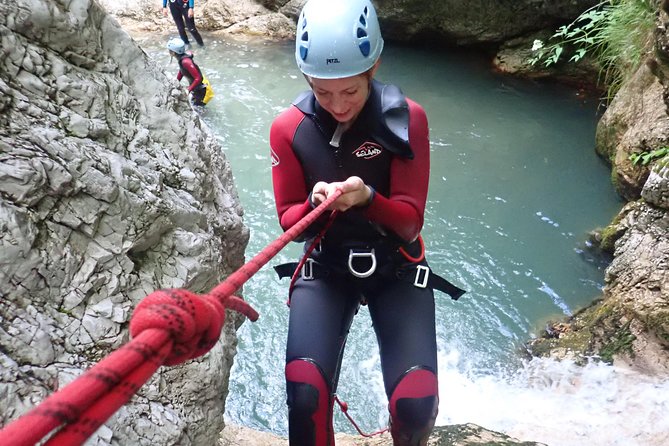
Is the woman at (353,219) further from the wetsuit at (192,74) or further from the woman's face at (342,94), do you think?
the wetsuit at (192,74)

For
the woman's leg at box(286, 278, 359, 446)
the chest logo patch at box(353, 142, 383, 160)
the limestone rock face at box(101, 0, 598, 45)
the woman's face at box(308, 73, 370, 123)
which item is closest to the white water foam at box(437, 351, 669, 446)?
the woman's leg at box(286, 278, 359, 446)

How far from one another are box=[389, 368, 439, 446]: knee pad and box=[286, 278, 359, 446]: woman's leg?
26cm

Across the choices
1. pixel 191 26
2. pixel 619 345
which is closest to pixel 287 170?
pixel 619 345

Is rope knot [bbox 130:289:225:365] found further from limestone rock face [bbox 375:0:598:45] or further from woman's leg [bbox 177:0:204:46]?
woman's leg [bbox 177:0:204:46]

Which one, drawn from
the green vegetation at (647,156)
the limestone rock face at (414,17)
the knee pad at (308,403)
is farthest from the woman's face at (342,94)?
the limestone rock face at (414,17)

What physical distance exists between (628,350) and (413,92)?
5.88 meters

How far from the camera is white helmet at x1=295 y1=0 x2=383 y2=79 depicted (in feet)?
6.24

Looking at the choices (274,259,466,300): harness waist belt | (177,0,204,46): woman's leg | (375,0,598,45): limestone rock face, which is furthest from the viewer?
(177,0,204,46): woman's leg

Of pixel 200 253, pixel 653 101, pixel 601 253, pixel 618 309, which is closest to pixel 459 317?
pixel 618 309

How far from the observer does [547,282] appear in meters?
5.09

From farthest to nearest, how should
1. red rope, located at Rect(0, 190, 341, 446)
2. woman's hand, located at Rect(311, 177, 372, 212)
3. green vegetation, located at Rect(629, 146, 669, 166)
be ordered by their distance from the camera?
green vegetation, located at Rect(629, 146, 669, 166) → woman's hand, located at Rect(311, 177, 372, 212) → red rope, located at Rect(0, 190, 341, 446)

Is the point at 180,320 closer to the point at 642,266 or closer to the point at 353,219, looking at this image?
the point at 353,219

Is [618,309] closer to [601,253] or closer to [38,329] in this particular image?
[601,253]

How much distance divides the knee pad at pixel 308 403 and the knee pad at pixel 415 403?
262 mm
